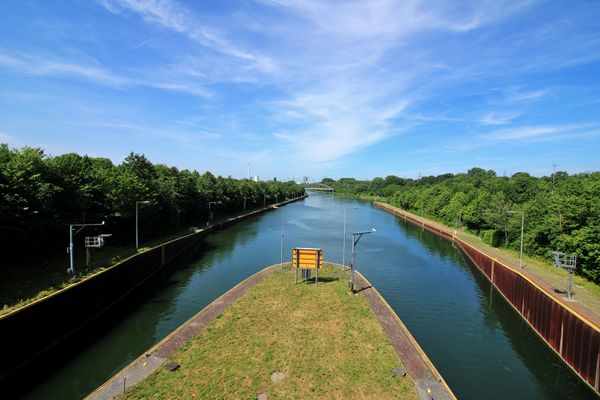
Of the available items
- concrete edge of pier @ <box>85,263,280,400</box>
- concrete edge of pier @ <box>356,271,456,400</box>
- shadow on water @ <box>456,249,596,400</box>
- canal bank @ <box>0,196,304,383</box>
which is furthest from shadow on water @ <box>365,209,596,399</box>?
canal bank @ <box>0,196,304,383</box>

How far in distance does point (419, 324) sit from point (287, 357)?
1062 centimetres

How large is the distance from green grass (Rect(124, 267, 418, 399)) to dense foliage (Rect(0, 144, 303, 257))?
1519 cm

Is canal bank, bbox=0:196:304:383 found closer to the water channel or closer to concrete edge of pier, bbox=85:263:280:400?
the water channel

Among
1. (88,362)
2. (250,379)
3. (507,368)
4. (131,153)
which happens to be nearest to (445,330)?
(507,368)

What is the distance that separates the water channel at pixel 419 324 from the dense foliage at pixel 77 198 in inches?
297

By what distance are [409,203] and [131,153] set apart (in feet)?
265

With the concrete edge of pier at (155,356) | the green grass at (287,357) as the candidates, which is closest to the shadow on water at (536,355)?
the green grass at (287,357)

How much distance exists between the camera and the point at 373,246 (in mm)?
44375

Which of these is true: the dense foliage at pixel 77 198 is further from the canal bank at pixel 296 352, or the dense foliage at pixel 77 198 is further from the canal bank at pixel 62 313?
the canal bank at pixel 296 352

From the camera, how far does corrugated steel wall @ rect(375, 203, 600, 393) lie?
1389 centimetres

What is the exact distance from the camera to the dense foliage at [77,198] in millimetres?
21562

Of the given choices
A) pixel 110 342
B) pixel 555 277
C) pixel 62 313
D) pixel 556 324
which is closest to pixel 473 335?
pixel 556 324

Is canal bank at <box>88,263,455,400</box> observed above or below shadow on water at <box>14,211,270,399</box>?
above

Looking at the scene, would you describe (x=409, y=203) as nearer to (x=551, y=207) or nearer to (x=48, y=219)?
(x=551, y=207)
